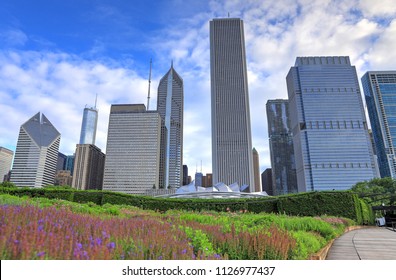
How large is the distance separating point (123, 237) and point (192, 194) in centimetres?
4617

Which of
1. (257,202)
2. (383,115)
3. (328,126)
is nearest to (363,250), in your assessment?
(257,202)

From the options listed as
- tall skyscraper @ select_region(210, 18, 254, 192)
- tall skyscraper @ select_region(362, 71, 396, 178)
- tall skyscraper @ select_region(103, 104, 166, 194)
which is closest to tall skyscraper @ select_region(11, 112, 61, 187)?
tall skyscraper @ select_region(103, 104, 166, 194)

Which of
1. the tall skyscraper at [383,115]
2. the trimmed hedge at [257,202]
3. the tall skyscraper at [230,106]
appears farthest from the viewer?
the tall skyscraper at [383,115]

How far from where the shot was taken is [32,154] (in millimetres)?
171250

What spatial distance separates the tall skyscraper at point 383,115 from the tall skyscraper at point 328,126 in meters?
29.8

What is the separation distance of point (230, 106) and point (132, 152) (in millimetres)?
70801

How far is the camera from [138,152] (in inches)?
6358

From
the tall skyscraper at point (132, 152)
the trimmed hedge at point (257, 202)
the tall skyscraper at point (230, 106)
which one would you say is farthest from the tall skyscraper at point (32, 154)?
the trimmed hedge at point (257, 202)

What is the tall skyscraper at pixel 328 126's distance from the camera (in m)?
116

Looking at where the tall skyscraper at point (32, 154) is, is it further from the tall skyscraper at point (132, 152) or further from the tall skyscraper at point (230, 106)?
the tall skyscraper at point (230, 106)

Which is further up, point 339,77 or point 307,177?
point 339,77
